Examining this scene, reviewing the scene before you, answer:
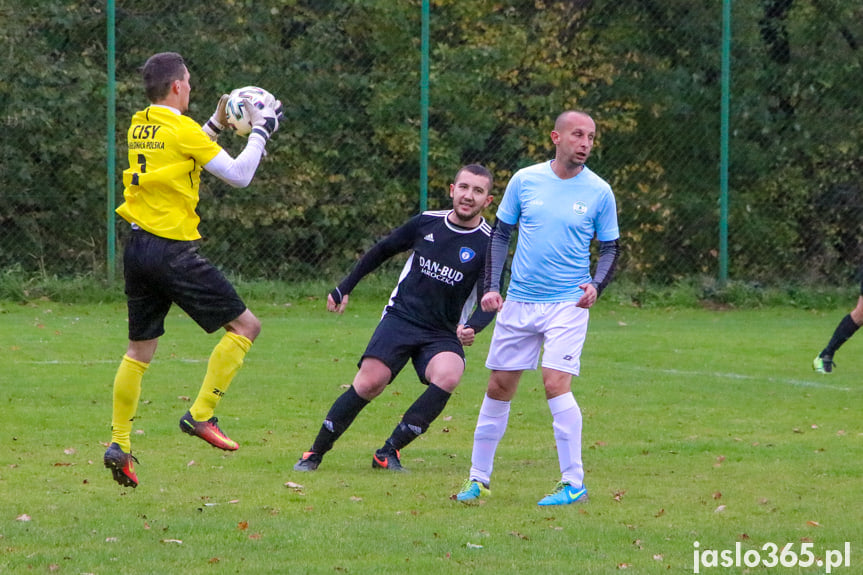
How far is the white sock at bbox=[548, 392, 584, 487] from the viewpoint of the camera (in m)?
7.17

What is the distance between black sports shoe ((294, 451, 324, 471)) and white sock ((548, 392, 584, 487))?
5.27 feet

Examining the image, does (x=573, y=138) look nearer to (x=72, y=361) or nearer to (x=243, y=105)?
(x=243, y=105)

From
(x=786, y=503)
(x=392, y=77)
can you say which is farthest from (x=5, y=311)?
(x=786, y=503)

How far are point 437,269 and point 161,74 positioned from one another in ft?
6.94

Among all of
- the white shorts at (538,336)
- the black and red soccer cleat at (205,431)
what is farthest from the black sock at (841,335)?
the black and red soccer cleat at (205,431)

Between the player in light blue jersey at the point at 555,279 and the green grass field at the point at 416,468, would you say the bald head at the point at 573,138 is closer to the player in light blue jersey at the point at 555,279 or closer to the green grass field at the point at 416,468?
the player in light blue jersey at the point at 555,279

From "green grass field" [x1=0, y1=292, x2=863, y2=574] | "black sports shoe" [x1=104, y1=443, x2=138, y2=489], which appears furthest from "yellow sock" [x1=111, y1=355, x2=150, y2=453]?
"green grass field" [x1=0, y1=292, x2=863, y2=574]

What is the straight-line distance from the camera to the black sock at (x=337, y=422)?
26.7 feet

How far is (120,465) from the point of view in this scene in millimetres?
6934

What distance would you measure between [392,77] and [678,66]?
4.08 meters

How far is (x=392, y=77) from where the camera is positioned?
1820cm

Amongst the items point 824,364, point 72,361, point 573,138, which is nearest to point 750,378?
point 824,364

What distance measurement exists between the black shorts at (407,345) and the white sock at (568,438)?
1158 mm

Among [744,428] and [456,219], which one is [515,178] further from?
[744,428]
